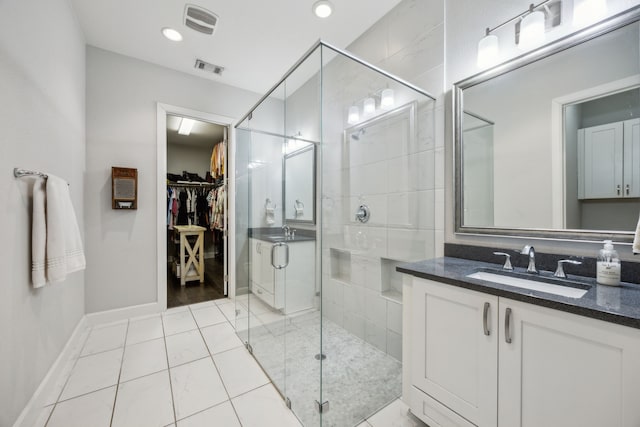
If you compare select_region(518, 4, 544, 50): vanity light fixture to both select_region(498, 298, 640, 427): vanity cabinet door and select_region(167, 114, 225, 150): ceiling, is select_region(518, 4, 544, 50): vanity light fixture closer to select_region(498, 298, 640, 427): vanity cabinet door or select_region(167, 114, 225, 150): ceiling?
select_region(498, 298, 640, 427): vanity cabinet door

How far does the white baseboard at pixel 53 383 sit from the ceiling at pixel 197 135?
338cm

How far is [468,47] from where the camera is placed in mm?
1695

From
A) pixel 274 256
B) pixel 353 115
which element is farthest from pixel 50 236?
pixel 353 115

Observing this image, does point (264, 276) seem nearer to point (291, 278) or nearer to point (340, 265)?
point (291, 278)

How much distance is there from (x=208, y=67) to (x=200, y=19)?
782mm

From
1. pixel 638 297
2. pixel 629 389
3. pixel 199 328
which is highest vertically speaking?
pixel 638 297

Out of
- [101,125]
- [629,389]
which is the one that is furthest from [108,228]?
[629,389]

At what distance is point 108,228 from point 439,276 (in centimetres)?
318

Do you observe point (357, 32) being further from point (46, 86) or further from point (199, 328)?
point (199, 328)

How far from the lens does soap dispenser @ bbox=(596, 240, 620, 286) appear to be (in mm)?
1052

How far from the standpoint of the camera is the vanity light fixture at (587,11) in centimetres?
119

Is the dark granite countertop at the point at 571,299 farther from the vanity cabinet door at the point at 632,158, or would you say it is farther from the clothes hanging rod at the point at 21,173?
the clothes hanging rod at the point at 21,173

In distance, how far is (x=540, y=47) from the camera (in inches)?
53.9

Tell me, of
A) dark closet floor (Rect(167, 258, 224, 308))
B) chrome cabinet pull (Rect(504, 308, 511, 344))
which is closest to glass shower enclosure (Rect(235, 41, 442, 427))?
chrome cabinet pull (Rect(504, 308, 511, 344))
